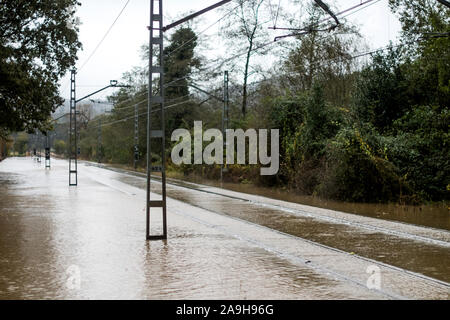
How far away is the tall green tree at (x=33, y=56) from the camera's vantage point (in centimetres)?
3094

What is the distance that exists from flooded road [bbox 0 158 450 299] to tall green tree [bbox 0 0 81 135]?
1623 cm

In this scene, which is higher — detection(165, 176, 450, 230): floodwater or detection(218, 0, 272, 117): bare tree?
detection(218, 0, 272, 117): bare tree

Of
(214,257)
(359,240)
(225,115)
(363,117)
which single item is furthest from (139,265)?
(225,115)

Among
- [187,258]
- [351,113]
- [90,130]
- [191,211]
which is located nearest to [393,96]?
[351,113]

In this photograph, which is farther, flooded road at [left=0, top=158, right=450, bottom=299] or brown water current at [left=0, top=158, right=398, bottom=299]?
flooded road at [left=0, top=158, right=450, bottom=299]

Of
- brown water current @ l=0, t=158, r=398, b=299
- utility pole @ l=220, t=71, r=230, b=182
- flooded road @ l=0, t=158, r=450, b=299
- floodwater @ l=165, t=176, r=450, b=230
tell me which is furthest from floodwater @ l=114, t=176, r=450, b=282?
utility pole @ l=220, t=71, r=230, b=182

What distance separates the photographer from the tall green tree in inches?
1218

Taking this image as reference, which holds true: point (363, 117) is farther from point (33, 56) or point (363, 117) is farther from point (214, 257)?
point (33, 56)

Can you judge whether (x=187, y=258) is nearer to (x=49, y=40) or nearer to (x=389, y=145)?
(x=389, y=145)

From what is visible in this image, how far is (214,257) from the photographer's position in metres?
9.70

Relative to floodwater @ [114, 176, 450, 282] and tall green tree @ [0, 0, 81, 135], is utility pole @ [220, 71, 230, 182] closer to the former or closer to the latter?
tall green tree @ [0, 0, 81, 135]

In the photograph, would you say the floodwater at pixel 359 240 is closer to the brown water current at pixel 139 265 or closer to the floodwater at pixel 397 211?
the brown water current at pixel 139 265

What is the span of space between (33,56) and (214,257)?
27.4 m

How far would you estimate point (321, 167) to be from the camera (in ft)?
78.3
